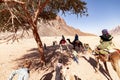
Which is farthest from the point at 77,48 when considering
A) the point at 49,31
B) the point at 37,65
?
the point at 49,31

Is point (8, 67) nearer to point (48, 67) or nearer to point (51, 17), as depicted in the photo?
point (48, 67)

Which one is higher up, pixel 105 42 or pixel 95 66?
pixel 105 42

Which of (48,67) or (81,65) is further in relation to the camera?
(48,67)

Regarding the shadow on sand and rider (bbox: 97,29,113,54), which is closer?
rider (bbox: 97,29,113,54)

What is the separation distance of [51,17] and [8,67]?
7856 mm

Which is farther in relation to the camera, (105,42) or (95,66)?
(95,66)

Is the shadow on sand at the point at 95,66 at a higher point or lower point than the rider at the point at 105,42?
lower

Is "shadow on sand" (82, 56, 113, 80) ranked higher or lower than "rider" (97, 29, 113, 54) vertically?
lower

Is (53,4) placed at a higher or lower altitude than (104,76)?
higher

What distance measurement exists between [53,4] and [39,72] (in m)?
7.29

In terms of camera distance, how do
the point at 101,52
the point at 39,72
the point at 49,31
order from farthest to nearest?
the point at 49,31
the point at 39,72
the point at 101,52

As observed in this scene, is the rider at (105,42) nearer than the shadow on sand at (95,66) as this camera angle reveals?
Yes

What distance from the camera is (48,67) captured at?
765 inches

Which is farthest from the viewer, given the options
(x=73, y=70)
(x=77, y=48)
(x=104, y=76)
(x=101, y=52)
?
(x=77, y=48)
